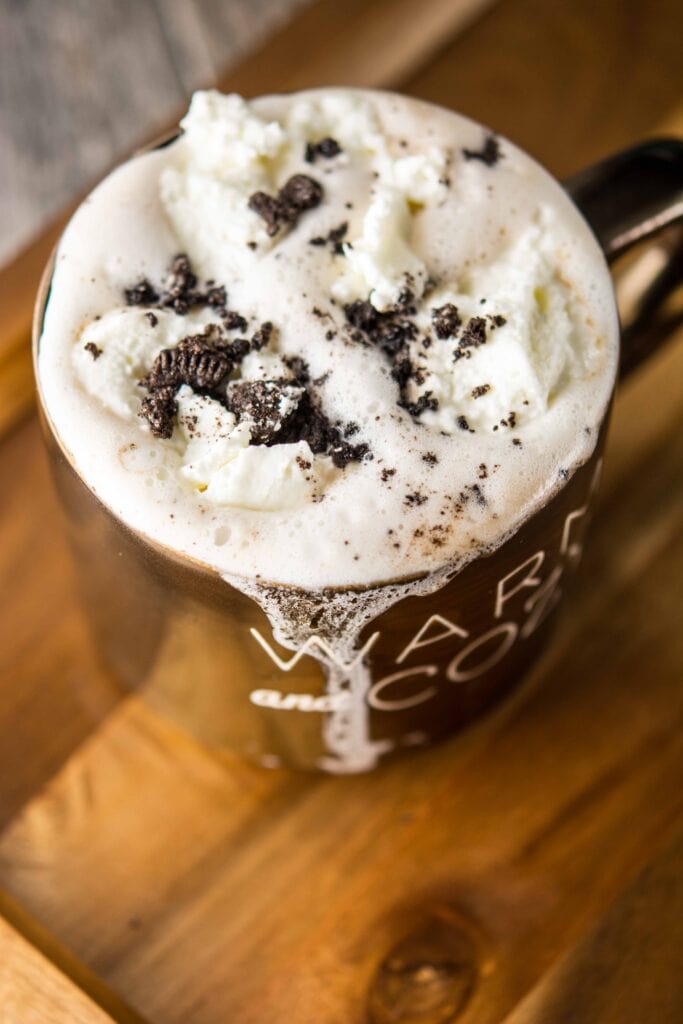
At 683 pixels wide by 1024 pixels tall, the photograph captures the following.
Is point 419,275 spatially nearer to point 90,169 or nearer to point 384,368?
point 384,368

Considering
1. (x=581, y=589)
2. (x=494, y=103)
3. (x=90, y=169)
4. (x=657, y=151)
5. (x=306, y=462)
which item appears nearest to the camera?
(x=306, y=462)

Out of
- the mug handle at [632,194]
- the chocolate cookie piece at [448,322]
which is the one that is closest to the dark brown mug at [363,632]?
the mug handle at [632,194]

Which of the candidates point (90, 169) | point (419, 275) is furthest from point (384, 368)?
point (90, 169)

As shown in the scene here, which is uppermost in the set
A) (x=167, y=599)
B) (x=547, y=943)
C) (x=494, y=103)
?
(x=167, y=599)

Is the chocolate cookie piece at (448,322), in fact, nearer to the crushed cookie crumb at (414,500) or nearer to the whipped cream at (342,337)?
the whipped cream at (342,337)

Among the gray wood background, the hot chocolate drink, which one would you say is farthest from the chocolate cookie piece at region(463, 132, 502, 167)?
the gray wood background

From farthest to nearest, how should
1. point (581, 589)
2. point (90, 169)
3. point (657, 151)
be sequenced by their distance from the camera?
point (90, 169)
point (581, 589)
point (657, 151)
